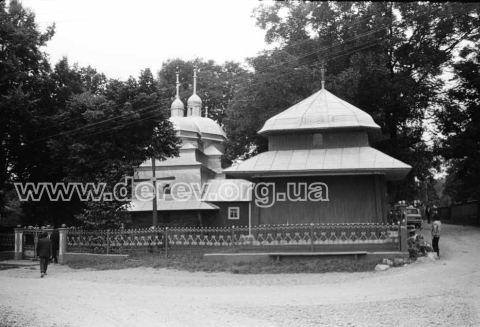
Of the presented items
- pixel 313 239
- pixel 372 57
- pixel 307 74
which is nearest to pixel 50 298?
pixel 313 239

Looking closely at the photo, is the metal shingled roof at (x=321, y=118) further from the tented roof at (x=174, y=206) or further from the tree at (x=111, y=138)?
the tented roof at (x=174, y=206)

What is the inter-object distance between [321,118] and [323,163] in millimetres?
2503

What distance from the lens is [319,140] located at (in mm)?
22156

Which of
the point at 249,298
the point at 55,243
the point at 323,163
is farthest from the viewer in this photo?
the point at 55,243

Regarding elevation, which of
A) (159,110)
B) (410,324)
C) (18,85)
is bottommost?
(410,324)

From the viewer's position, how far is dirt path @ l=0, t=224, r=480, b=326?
1008cm

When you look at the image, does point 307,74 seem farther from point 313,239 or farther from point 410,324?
point 410,324

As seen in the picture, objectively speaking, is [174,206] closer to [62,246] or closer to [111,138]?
[111,138]

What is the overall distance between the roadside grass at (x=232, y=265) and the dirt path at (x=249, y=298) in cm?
70

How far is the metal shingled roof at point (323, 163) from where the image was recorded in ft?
64.9

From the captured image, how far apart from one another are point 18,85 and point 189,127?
527 inches

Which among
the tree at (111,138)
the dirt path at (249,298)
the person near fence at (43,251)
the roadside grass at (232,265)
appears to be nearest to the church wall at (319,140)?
the roadside grass at (232,265)

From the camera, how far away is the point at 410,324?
9.64m

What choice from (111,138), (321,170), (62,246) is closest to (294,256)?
(321,170)
